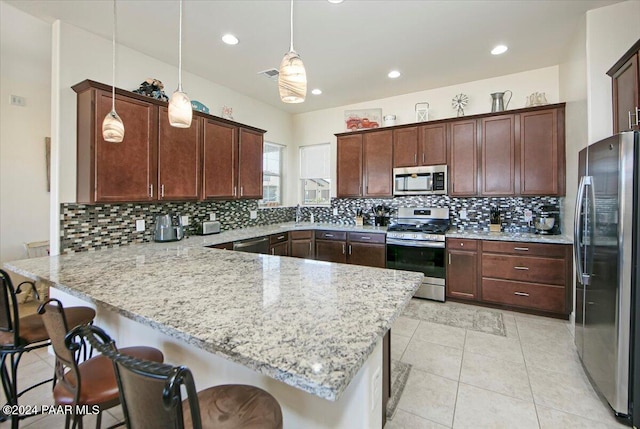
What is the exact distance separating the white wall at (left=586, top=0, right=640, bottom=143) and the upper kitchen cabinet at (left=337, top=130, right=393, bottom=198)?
89.3 inches

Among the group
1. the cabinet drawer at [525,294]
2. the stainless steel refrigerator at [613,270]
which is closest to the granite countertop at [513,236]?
the cabinet drawer at [525,294]

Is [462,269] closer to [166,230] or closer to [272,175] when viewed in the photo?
[272,175]

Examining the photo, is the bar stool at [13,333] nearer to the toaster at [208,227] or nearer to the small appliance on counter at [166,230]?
the small appliance on counter at [166,230]

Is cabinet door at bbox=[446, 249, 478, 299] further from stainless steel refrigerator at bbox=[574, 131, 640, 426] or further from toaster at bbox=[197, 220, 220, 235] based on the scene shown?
toaster at bbox=[197, 220, 220, 235]

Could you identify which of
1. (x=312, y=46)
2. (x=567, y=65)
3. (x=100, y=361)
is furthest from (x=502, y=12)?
(x=100, y=361)

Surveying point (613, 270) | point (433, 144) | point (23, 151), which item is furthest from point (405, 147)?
point (23, 151)

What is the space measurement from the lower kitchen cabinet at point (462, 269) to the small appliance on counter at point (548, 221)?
0.83m

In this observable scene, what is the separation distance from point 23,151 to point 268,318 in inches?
199

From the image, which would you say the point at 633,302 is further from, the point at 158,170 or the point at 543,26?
the point at 158,170

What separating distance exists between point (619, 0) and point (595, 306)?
2566 mm

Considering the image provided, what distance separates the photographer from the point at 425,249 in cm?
383

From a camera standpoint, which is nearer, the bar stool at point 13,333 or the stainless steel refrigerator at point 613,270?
the bar stool at point 13,333

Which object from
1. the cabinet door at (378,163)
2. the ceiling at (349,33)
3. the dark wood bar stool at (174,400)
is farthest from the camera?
the cabinet door at (378,163)

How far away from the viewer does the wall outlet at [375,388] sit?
1145 mm
